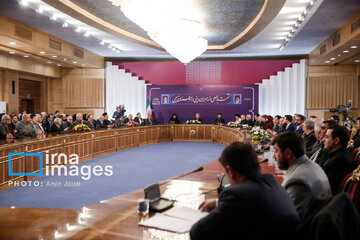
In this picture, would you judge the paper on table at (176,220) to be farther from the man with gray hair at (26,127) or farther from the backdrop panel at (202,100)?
the backdrop panel at (202,100)

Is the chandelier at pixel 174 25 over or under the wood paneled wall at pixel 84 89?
over

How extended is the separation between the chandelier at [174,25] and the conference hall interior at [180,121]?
4 centimetres

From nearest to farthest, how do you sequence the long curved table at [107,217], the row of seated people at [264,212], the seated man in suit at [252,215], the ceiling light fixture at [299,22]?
the row of seated people at [264,212] < the seated man in suit at [252,215] < the long curved table at [107,217] < the ceiling light fixture at [299,22]

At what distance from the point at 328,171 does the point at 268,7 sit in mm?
5146

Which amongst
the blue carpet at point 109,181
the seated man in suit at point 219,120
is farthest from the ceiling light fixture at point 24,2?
the seated man in suit at point 219,120

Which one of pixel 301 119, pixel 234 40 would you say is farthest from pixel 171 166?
pixel 234 40

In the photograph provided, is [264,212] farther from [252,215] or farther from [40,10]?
[40,10]

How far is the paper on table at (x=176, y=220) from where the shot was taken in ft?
5.70

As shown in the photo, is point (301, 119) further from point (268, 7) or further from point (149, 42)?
point (149, 42)

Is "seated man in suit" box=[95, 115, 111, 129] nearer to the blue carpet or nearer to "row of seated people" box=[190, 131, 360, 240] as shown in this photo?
the blue carpet

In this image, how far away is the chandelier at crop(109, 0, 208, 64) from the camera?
6727 millimetres

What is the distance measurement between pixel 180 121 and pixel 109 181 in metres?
8.79

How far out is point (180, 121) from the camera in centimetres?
1443

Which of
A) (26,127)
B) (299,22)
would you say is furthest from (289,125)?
(26,127)
